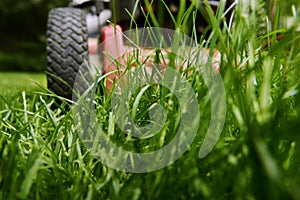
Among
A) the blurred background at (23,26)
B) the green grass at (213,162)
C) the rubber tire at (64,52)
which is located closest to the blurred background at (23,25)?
the blurred background at (23,26)

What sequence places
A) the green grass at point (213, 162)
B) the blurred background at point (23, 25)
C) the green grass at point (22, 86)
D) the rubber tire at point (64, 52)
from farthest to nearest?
the blurred background at point (23, 25), the rubber tire at point (64, 52), the green grass at point (22, 86), the green grass at point (213, 162)

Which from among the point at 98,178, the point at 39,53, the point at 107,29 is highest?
the point at 98,178

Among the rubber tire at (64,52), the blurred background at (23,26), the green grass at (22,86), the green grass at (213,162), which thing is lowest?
the blurred background at (23,26)

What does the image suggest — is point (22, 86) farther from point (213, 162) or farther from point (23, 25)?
point (23, 25)

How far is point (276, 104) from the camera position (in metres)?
0.51

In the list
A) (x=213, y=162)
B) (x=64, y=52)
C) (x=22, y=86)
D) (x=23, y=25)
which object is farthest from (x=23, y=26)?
(x=213, y=162)

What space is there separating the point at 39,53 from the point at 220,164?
438 inches

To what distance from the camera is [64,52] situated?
5.88 feet

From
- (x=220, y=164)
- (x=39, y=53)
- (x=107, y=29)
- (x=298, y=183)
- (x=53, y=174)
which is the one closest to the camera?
(x=298, y=183)

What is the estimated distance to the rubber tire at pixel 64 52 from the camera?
1761mm

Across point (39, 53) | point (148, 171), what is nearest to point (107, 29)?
point (148, 171)

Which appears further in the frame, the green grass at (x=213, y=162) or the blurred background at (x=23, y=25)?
the blurred background at (x=23, y=25)

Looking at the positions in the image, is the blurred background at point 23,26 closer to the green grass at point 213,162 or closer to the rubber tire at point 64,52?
the rubber tire at point 64,52

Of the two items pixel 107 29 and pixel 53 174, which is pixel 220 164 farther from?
pixel 107 29
